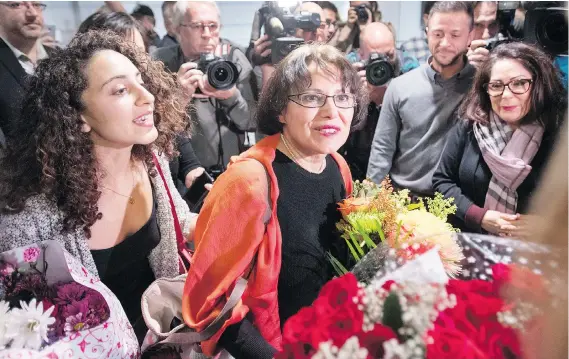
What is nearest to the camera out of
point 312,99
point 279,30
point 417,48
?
point 312,99

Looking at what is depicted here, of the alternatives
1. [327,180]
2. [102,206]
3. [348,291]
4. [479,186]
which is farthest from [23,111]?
[479,186]

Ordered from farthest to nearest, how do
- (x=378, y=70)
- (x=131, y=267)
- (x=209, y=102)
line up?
(x=378, y=70) → (x=209, y=102) → (x=131, y=267)

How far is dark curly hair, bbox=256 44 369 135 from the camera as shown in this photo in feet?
3.77

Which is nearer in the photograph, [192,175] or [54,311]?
[54,311]

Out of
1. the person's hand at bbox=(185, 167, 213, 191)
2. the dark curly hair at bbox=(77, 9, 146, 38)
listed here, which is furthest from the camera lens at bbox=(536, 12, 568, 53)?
the dark curly hair at bbox=(77, 9, 146, 38)

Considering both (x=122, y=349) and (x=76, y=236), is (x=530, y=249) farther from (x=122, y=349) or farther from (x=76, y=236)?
(x=76, y=236)

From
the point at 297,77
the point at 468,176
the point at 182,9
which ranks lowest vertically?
the point at 468,176

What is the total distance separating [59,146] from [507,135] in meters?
1.44

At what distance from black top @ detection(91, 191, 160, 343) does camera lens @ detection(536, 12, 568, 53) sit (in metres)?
1.58

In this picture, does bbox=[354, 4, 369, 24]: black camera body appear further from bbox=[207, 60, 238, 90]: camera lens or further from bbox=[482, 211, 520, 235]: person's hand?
bbox=[482, 211, 520, 235]: person's hand

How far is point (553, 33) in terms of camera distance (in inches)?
76.7

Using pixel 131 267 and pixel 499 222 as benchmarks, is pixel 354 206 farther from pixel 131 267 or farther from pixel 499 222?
pixel 499 222

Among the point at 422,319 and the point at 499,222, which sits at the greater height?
the point at 422,319

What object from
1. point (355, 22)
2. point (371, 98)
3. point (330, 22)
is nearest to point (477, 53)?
point (371, 98)
